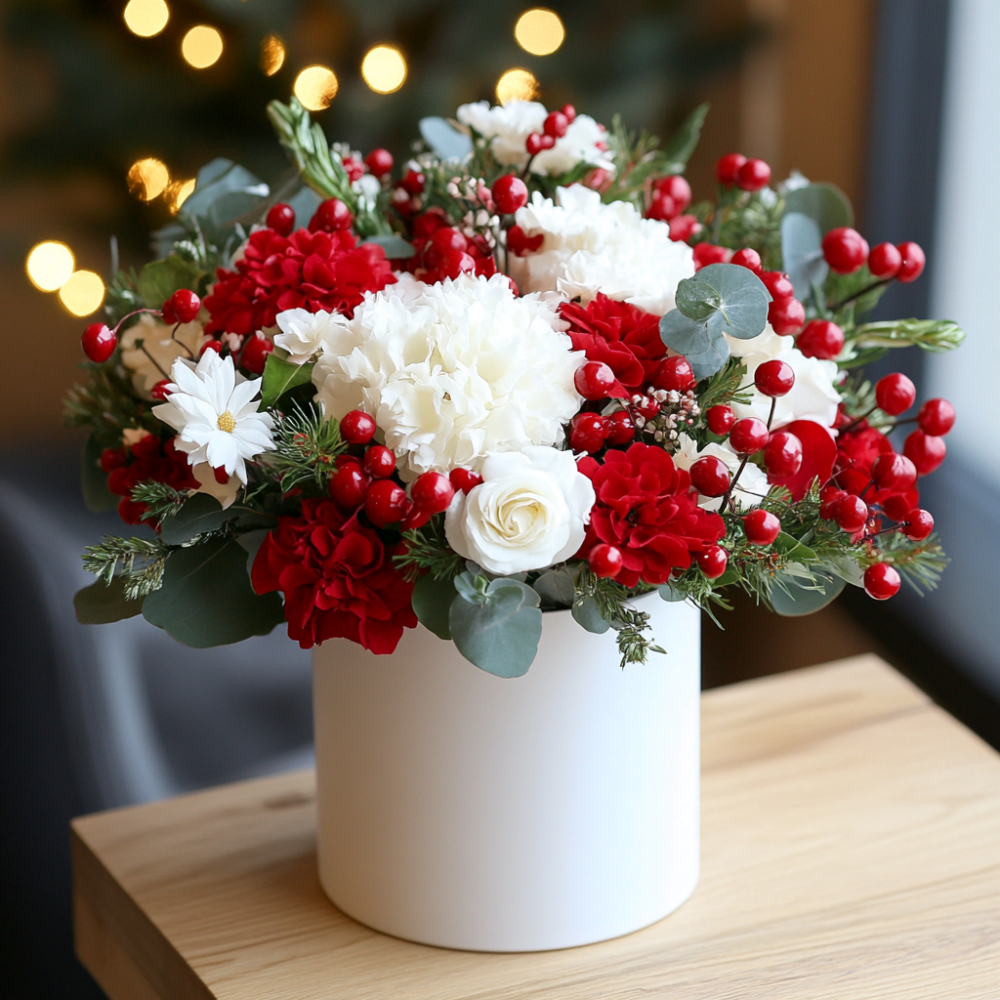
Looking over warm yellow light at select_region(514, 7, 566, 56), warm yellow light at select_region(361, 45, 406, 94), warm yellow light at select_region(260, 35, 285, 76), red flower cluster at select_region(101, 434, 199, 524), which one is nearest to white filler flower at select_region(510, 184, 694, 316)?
red flower cluster at select_region(101, 434, 199, 524)

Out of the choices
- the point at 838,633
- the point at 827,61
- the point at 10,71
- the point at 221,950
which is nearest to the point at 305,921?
the point at 221,950

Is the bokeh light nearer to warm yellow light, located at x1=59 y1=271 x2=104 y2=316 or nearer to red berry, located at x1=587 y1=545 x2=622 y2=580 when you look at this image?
warm yellow light, located at x1=59 y1=271 x2=104 y2=316

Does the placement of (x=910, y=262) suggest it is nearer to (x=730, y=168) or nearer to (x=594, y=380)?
(x=730, y=168)

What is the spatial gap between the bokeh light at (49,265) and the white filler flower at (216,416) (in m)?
1.48

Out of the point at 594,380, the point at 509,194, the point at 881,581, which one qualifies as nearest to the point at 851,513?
the point at 881,581

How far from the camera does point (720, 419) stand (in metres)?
0.57

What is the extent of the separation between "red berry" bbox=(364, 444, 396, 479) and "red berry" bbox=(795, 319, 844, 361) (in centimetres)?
25

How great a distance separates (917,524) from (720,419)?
129 millimetres

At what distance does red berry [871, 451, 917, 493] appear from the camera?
0.61m

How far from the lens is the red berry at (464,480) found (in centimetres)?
54

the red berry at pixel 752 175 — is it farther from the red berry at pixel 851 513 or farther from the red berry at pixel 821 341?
the red berry at pixel 851 513

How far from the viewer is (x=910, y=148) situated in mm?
1880

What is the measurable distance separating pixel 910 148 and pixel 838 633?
30.3 inches

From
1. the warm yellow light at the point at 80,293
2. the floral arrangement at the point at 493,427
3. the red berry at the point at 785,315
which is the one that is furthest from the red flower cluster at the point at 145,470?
the warm yellow light at the point at 80,293
